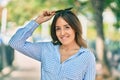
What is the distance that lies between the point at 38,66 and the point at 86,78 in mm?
1719

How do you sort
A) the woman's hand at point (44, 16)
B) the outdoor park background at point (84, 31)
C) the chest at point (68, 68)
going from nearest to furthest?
1. the chest at point (68, 68)
2. the woman's hand at point (44, 16)
3. the outdoor park background at point (84, 31)

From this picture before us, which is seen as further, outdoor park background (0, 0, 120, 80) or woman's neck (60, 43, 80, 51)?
outdoor park background (0, 0, 120, 80)

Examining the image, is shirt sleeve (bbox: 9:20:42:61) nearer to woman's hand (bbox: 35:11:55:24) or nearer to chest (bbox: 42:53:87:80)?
woman's hand (bbox: 35:11:55:24)

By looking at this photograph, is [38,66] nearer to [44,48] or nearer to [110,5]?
[110,5]

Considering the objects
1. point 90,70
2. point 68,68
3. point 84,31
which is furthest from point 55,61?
point 84,31

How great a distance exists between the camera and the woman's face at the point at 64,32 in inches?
67.9

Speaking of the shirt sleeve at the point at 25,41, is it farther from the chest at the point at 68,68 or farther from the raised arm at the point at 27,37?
the chest at the point at 68,68

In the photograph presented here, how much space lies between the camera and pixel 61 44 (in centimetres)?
181

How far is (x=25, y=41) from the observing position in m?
1.80

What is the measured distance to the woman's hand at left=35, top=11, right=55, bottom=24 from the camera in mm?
1807

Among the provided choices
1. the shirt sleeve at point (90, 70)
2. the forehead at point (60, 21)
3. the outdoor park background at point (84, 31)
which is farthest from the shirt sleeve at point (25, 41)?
the outdoor park background at point (84, 31)

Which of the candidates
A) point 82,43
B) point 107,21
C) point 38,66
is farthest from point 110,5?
point 82,43

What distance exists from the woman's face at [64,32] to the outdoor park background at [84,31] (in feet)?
5.10

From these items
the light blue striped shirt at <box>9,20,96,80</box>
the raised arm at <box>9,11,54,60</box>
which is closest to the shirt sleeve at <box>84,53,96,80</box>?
the light blue striped shirt at <box>9,20,96,80</box>
